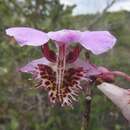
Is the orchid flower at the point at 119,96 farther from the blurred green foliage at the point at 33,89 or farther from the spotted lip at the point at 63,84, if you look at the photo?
the blurred green foliage at the point at 33,89

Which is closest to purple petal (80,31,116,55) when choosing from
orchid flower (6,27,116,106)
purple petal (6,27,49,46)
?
orchid flower (6,27,116,106)

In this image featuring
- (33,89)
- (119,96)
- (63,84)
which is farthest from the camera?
(33,89)

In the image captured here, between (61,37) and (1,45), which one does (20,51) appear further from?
(61,37)

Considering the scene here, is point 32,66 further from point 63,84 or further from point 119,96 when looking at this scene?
point 119,96

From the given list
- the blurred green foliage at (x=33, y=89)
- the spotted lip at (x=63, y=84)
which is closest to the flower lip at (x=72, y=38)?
the spotted lip at (x=63, y=84)

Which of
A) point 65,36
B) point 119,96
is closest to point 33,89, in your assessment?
point 119,96

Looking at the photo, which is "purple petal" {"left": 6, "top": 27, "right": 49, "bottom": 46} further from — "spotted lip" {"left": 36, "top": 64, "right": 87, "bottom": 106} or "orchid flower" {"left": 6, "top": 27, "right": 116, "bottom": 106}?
"spotted lip" {"left": 36, "top": 64, "right": 87, "bottom": 106}

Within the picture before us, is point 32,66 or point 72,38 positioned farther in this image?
point 32,66

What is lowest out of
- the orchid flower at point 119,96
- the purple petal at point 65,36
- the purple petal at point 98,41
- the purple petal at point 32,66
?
the orchid flower at point 119,96
